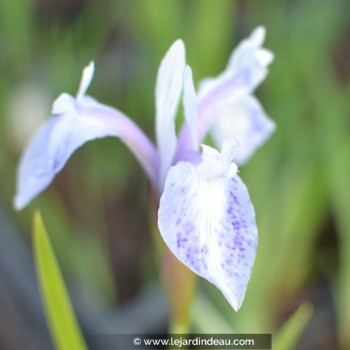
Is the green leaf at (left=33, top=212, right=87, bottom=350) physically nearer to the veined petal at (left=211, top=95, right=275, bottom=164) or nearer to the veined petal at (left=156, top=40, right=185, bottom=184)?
the veined petal at (left=156, top=40, right=185, bottom=184)

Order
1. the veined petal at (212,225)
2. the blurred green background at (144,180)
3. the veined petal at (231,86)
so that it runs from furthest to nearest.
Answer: the blurred green background at (144,180), the veined petal at (231,86), the veined petal at (212,225)

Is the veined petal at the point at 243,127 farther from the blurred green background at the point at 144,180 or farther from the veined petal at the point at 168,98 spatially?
the blurred green background at the point at 144,180

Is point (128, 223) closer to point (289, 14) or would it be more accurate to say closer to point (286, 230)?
point (286, 230)

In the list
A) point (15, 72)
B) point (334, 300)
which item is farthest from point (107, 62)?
point (334, 300)

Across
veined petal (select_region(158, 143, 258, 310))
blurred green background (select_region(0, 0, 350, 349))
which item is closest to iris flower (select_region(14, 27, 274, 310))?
veined petal (select_region(158, 143, 258, 310))
